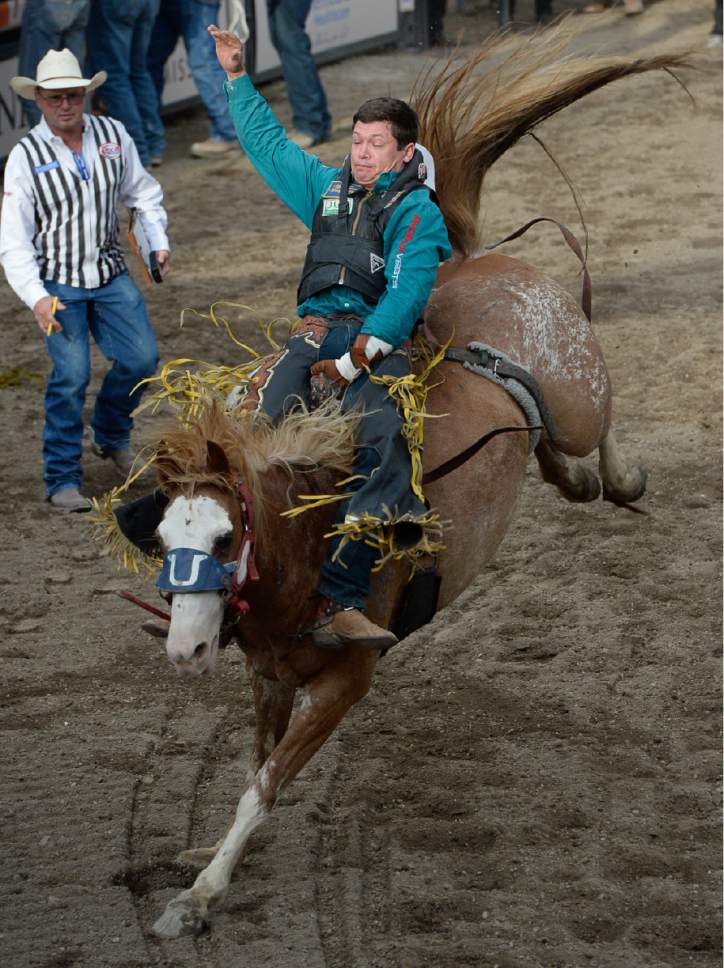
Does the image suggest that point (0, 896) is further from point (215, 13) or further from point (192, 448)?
point (215, 13)

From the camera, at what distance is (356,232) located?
13.8 ft

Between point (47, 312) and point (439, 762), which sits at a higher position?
point (47, 312)

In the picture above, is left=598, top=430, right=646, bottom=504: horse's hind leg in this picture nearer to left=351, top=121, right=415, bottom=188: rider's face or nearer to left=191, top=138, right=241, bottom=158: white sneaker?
left=351, top=121, right=415, bottom=188: rider's face

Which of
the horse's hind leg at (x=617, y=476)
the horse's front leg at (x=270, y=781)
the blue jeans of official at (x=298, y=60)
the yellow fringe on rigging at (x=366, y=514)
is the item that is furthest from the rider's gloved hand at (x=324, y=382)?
the blue jeans of official at (x=298, y=60)

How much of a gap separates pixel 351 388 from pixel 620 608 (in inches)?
74.2

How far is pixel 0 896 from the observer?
13.0 ft

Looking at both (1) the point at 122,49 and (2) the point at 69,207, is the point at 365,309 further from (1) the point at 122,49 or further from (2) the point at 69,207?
(1) the point at 122,49

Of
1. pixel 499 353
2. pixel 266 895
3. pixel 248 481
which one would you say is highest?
pixel 248 481

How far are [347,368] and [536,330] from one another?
0.99 m

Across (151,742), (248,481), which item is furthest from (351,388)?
(151,742)

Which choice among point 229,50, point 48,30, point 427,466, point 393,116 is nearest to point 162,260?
point 229,50

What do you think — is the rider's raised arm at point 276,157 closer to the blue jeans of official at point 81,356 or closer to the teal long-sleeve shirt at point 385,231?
the teal long-sleeve shirt at point 385,231

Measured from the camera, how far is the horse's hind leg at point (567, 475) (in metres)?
5.43

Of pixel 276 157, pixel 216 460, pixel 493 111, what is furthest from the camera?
pixel 493 111
